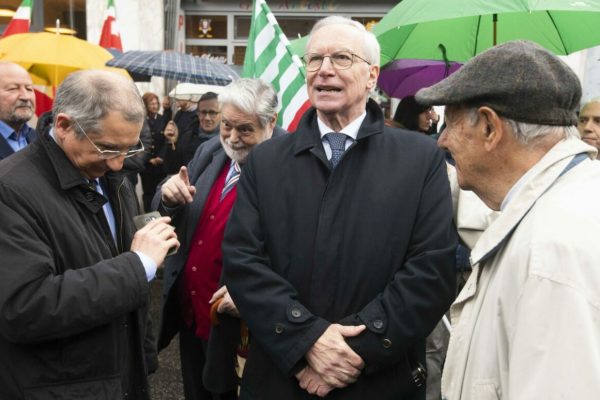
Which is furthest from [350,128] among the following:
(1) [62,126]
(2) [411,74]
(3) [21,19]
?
(3) [21,19]

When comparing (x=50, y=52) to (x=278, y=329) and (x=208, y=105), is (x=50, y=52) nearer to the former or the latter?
(x=208, y=105)

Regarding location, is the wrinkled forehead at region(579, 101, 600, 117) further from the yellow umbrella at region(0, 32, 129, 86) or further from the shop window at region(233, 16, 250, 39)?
the shop window at region(233, 16, 250, 39)

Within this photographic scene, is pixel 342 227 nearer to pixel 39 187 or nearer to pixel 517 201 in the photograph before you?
pixel 517 201

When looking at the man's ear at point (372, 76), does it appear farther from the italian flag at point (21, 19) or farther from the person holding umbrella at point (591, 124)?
the italian flag at point (21, 19)

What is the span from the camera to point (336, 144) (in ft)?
7.38

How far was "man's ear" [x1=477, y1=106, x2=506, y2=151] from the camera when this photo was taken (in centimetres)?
143

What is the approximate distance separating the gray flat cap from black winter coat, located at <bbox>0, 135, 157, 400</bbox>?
1195mm

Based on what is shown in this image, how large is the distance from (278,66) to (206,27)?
10955mm

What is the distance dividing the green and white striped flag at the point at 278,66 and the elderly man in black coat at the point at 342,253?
48.3 inches

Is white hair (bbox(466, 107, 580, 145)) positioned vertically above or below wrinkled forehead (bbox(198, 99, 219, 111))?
above

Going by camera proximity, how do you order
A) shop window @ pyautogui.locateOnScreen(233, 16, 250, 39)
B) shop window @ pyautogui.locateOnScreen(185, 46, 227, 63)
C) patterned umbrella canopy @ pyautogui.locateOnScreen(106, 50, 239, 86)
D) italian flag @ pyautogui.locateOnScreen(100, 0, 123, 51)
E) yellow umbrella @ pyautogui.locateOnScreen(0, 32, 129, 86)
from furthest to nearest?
shop window @ pyautogui.locateOnScreen(185, 46, 227, 63) → shop window @ pyautogui.locateOnScreen(233, 16, 250, 39) → italian flag @ pyautogui.locateOnScreen(100, 0, 123, 51) → patterned umbrella canopy @ pyautogui.locateOnScreen(106, 50, 239, 86) → yellow umbrella @ pyautogui.locateOnScreen(0, 32, 129, 86)

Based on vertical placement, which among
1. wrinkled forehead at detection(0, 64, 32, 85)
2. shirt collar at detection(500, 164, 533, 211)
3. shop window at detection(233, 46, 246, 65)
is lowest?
shop window at detection(233, 46, 246, 65)

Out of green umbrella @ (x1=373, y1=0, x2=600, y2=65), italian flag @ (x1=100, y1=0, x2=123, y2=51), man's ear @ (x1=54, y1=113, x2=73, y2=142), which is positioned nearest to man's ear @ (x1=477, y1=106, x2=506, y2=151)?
man's ear @ (x1=54, y1=113, x2=73, y2=142)

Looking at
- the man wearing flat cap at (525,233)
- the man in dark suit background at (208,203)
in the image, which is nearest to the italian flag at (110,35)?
the man in dark suit background at (208,203)
